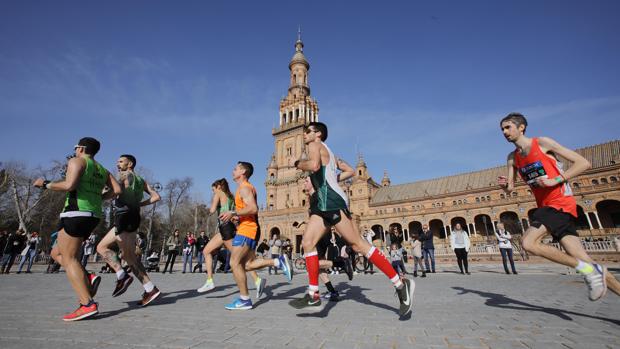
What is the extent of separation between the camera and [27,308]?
3525 millimetres

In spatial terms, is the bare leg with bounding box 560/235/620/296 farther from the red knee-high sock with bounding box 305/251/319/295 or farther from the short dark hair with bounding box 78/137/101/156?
the short dark hair with bounding box 78/137/101/156

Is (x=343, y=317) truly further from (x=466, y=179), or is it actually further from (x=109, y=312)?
(x=466, y=179)

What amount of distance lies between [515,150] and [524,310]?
1.91 m

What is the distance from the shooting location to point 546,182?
296cm

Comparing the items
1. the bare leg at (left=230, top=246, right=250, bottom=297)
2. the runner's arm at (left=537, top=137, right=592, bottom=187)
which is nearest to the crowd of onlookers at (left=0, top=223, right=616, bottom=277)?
the bare leg at (left=230, top=246, right=250, bottom=297)

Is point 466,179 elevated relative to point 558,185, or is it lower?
elevated

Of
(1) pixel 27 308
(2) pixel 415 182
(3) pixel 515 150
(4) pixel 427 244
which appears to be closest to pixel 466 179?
(2) pixel 415 182

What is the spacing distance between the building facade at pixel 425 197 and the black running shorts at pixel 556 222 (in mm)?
31245

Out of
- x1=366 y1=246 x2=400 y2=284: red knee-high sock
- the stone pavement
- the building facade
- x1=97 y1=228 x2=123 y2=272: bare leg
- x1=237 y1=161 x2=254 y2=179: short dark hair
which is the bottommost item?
the stone pavement

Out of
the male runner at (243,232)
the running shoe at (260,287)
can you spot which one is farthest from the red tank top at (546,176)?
the running shoe at (260,287)

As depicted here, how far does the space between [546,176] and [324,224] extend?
2490 mm

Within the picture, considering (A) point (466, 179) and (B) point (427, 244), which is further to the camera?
(A) point (466, 179)

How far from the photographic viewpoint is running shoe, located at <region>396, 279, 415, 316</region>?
111 inches

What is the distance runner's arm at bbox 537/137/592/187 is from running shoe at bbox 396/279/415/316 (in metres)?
1.84
